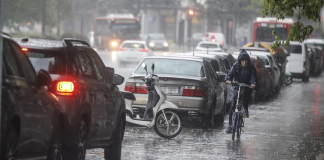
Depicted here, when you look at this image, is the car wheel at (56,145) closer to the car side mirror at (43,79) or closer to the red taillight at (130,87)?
the car side mirror at (43,79)

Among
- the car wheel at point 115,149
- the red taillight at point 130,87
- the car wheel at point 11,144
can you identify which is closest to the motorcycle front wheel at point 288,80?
the red taillight at point 130,87

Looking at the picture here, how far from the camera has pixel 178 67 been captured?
13062 millimetres

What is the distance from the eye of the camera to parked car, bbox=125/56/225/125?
12141mm

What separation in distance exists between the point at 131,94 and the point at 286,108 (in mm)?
7845

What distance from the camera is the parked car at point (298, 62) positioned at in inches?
1238

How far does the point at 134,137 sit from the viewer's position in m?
11.4

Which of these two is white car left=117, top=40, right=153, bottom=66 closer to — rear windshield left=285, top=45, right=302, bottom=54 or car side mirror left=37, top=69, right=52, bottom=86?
rear windshield left=285, top=45, right=302, bottom=54

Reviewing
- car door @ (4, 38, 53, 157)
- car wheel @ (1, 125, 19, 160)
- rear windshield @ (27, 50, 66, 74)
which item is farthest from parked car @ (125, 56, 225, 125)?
car wheel @ (1, 125, 19, 160)

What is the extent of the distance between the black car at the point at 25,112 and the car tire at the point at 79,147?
27 centimetres

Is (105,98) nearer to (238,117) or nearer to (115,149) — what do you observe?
(115,149)

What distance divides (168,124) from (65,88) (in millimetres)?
4568

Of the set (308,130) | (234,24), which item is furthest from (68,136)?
(234,24)

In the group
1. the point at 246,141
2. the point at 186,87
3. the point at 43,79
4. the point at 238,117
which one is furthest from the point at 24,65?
the point at 186,87

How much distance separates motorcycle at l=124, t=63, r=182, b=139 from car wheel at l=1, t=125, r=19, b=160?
587 cm
